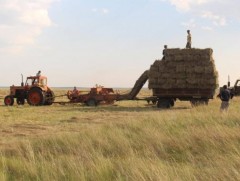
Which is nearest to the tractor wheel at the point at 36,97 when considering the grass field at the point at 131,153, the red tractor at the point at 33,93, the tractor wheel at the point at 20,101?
the red tractor at the point at 33,93

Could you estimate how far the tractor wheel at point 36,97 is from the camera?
1113 inches

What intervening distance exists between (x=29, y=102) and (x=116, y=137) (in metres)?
19.7

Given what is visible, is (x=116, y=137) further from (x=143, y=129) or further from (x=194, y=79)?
(x=194, y=79)

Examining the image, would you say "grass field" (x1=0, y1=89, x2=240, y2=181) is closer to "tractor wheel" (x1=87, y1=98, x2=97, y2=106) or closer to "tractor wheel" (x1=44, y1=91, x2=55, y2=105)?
"tractor wheel" (x1=87, y1=98, x2=97, y2=106)

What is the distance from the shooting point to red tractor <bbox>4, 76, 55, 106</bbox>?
1118 inches

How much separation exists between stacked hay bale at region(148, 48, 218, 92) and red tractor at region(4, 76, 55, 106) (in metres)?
7.50

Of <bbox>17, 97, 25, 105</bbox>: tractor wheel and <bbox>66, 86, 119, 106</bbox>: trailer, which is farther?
<bbox>17, 97, 25, 105</bbox>: tractor wheel

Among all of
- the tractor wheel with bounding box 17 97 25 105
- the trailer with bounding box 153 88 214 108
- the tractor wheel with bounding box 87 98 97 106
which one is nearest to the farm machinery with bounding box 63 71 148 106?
the tractor wheel with bounding box 87 98 97 106

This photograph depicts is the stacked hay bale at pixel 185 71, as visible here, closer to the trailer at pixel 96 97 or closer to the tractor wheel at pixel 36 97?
the trailer at pixel 96 97

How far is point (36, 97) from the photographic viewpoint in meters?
28.4

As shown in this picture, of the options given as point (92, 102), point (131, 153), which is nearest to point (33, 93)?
point (92, 102)

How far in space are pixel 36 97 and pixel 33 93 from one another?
1.29 ft

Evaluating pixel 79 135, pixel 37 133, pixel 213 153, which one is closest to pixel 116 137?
pixel 79 135

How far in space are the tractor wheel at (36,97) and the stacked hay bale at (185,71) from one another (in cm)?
A: 731
